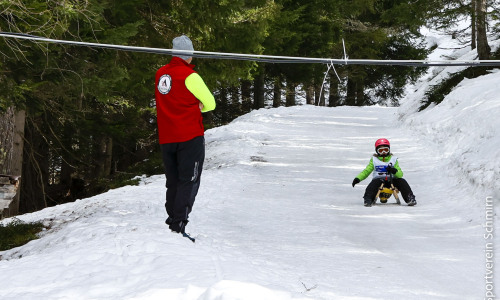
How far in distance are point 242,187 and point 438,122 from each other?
290 inches

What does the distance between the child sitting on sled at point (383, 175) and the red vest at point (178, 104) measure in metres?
3.91

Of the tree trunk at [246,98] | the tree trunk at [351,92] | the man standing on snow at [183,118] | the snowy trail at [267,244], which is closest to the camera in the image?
the snowy trail at [267,244]

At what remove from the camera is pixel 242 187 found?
10641 mm

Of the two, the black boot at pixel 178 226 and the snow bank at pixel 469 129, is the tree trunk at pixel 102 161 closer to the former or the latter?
the snow bank at pixel 469 129

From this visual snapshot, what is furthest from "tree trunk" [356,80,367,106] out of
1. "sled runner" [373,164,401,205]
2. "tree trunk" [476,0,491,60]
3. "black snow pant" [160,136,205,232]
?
"black snow pant" [160,136,205,232]

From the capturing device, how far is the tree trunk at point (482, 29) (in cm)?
1666

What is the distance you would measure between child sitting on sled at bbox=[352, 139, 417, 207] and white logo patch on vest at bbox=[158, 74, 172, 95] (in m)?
4.21

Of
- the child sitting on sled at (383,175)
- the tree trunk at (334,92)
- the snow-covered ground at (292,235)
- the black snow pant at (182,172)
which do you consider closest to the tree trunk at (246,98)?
the tree trunk at (334,92)

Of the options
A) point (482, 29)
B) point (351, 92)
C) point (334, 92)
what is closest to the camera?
point (482, 29)

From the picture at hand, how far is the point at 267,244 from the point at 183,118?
69.9 inches

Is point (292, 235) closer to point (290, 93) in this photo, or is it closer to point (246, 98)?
point (246, 98)

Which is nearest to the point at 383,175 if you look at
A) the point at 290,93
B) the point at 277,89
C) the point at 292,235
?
the point at 292,235

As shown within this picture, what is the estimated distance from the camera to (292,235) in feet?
22.6

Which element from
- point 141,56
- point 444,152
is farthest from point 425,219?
point 141,56
